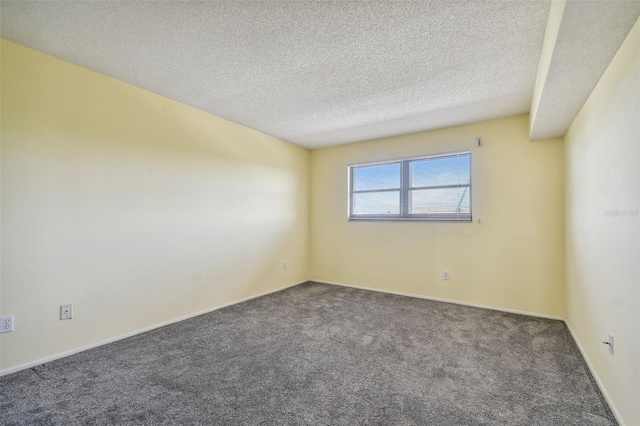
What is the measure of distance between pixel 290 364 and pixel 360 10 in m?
2.49

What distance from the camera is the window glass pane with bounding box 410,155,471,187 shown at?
380cm

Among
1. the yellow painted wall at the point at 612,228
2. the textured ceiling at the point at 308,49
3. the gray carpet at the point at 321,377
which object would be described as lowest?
the gray carpet at the point at 321,377

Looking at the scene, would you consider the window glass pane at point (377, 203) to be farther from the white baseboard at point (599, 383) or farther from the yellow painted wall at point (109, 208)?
the white baseboard at point (599, 383)

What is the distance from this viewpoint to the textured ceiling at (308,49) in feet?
Result: 5.70

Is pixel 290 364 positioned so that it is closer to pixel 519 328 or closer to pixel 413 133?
pixel 519 328

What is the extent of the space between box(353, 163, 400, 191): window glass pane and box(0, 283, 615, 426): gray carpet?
6.97 ft

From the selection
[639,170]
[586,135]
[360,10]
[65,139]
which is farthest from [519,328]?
[65,139]

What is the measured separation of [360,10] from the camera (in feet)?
5.63

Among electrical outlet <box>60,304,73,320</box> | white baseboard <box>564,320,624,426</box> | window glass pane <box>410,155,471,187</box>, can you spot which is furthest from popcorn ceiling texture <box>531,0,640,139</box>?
electrical outlet <box>60,304,73,320</box>

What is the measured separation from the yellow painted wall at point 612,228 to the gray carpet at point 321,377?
27 cm

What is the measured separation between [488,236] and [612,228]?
1908mm

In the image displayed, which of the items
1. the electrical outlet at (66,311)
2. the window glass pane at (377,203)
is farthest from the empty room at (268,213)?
the window glass pane at (377,203)

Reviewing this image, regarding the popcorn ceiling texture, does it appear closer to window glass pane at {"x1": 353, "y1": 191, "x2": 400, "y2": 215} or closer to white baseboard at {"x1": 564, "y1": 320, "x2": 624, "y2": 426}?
white baseboard at {"x1": 564, "y1": 320, "x2": 624, "y2": 426}

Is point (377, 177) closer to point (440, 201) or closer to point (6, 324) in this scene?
point (440, 201)
